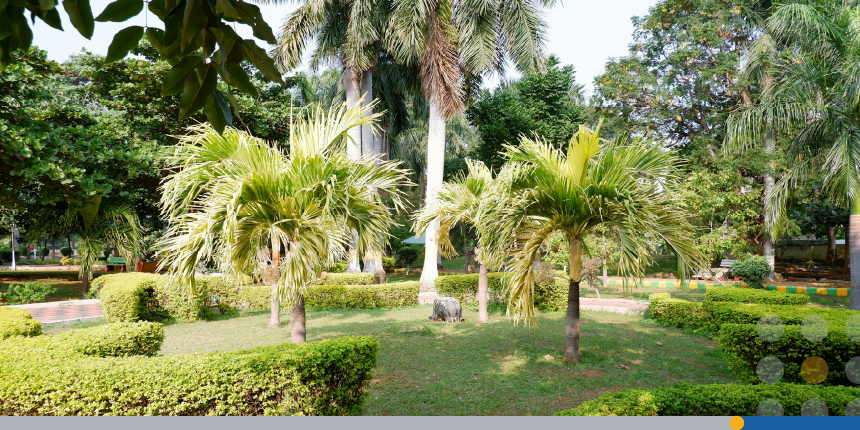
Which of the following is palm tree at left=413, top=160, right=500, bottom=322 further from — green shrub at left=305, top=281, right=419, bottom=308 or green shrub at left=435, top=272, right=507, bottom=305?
green shrub at left=305, top=281, right=419, bottom=308

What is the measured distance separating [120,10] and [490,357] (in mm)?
6999

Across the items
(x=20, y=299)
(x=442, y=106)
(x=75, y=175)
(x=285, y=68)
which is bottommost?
(x=20, y=299)

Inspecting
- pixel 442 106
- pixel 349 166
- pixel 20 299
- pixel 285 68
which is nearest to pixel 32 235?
pixel 20 299

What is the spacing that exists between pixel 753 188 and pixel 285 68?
19.8 m

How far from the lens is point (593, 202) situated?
22.7 ft

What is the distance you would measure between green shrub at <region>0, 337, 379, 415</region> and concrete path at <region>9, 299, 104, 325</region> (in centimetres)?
698

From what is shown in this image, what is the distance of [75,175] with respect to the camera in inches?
448

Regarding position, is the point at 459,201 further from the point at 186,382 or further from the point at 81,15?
the point at 81,15

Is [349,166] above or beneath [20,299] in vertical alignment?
above

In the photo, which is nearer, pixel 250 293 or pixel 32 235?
pixel 250 293

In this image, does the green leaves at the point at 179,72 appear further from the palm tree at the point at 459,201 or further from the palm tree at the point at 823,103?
the palm tree at the point at 823,103

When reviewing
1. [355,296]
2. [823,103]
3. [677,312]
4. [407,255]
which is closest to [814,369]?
[677,312]

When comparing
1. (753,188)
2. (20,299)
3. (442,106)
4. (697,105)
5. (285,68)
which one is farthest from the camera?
(697,105)

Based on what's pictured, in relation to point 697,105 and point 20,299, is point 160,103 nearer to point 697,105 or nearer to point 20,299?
point 20,299
